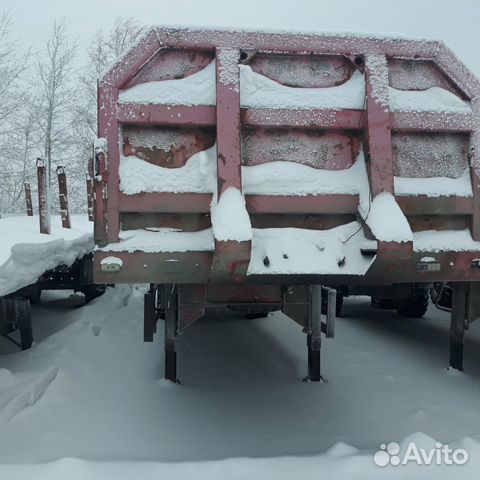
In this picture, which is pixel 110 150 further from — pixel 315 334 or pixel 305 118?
pixel 315 334

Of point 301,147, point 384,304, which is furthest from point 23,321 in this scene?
point 384,304

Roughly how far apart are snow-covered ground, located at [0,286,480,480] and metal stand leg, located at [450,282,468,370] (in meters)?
0.21

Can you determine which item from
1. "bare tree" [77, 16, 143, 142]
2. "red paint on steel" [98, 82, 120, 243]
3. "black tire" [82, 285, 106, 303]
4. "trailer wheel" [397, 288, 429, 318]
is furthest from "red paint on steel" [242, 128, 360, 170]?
"bare tree" [77, 16, 143, 142]

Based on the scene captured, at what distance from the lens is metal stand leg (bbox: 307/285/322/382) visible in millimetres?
4469

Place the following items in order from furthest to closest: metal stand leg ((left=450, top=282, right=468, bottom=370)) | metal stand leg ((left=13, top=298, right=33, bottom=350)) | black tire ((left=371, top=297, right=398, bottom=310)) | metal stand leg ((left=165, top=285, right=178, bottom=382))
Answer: black tire ((left=371, top=297, right=398, bottom=310)) → metal stand leg ((left=13, top=298, right=33, bottom=350)) → metal stand leg ((left=450, top=282, right=468, bottom=370)) → metal stand leg ((left=165, top=285, right=178, bottom=382))

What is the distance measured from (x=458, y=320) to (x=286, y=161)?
9.88ft

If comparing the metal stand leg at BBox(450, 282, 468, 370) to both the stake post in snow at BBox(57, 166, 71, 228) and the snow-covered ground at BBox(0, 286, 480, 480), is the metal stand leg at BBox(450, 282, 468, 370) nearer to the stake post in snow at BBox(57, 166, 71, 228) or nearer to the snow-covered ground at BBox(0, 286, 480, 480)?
the snow-covered ground at BBox(0, 286, 480, 480)

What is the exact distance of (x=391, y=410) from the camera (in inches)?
184

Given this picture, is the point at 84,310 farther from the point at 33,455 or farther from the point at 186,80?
the point at 186,80

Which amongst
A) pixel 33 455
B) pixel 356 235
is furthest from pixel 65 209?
pixel 356 235

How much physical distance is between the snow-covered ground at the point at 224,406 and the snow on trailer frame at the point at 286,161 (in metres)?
1.17

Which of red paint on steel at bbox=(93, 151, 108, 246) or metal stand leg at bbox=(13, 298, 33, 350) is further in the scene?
metal stand leg at bbox=(13, 298, 33, 350)

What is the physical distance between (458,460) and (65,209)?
7241 millimetres

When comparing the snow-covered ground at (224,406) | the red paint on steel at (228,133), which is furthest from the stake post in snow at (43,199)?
the red paint on steel at (228,133)
